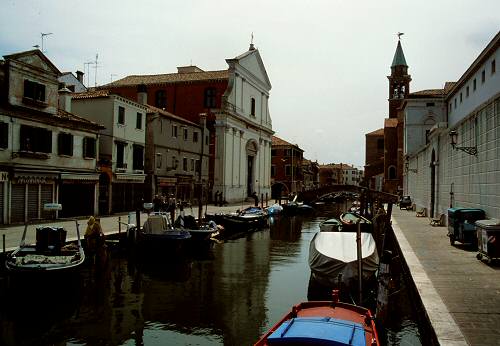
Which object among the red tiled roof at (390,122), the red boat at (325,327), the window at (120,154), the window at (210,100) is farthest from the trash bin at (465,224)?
the red tiled roof at (390,122)

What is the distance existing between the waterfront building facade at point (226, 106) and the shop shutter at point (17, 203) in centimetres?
2827

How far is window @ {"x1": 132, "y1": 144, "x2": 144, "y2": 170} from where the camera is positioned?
35.5 meters

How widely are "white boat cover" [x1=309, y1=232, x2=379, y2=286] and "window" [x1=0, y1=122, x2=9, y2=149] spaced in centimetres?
1675

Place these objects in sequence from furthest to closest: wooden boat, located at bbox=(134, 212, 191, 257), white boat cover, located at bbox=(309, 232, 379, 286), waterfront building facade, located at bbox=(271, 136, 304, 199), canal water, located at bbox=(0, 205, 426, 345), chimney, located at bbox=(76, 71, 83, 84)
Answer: waterfront building facade, located at bbox=(271, 136, 304, 199) < chimney, located at bbox=(76, 71, 83, 84) < wooden boat, located at bbox=(134, 212, 191, 257) < white boat cover, located at bbox=(309, 232, 379, 286) < canal water, located at bbox=(0, 205, 426, 345)

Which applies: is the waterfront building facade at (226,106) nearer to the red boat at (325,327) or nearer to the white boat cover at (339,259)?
the white boat cover at (339,259)

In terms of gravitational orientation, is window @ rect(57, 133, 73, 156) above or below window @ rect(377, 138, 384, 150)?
below

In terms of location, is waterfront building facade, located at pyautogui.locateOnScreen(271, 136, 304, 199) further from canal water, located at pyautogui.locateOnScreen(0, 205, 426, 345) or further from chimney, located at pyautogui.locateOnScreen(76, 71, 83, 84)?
canal water, located at pyautogui.locateOnScreen(0, 205, 426, 345)

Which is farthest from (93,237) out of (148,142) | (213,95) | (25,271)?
(213,95)

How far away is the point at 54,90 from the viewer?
26641 millimetres

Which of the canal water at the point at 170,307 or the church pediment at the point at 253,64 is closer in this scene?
the canal water at the point at 170,307

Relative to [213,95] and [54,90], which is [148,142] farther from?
[213,95]

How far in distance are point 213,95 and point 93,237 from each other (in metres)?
37.8

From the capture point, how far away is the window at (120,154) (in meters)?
33.5

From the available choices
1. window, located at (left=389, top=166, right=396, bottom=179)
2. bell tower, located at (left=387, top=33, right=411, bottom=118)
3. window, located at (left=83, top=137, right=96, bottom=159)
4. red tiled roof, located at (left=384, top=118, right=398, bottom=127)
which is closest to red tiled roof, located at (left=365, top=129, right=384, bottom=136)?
bell tower, located at (left=387, top=33, right=411, bottom=118)
